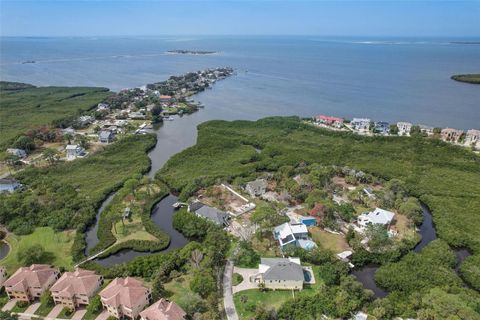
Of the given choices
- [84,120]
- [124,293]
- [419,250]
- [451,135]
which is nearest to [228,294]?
[124,293]

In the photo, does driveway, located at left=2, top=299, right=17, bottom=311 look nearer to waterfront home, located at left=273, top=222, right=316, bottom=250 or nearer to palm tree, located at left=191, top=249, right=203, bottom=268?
palm tree, located at left=191, top=249, right=203, bottom=268

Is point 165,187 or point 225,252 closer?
point 225,252

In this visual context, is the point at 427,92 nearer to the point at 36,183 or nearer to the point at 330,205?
the point at 330,205

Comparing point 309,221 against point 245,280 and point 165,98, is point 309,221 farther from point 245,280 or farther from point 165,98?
point 165,98

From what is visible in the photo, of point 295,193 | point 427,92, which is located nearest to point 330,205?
point 295,193

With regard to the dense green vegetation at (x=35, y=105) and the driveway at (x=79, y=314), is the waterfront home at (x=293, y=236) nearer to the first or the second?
the driveway at (x=79, y=314)

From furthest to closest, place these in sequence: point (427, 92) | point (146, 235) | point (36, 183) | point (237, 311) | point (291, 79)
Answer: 1. point (291, 79)
2. point (427, 92)
3. point (36, 183)
4. point (146, 235)
5. point (237, 311)
